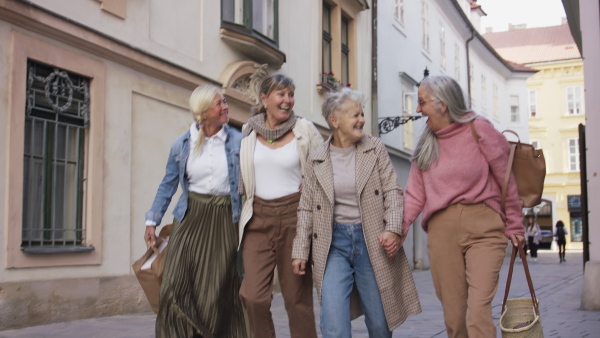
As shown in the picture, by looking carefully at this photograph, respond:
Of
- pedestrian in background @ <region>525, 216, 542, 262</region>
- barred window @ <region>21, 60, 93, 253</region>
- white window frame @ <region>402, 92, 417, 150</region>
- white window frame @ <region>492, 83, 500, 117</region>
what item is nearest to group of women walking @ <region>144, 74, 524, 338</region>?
barred window @ <region>21, 60, 93, 253</region>

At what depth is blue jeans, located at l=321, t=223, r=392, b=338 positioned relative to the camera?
15.2 feet

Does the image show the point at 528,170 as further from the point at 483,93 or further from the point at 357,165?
the point at 483,93

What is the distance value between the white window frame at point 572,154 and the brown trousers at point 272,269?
51.3 meters

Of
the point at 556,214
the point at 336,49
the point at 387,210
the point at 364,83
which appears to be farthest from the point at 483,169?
the point at 556,214

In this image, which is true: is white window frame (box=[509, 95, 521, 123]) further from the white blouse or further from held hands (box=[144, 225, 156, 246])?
held hands (box=[144, 225, 156, 246])

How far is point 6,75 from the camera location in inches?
318

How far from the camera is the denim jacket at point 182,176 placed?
5219 mm

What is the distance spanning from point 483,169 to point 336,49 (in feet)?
43.8

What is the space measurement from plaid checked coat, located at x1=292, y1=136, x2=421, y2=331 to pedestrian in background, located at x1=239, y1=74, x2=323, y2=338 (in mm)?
205

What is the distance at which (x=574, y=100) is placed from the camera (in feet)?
177

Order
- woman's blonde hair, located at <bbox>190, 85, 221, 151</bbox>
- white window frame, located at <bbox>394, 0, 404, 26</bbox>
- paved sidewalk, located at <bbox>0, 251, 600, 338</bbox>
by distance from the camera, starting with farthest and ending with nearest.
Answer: white window frame, located at <bbox>394, 0, 404, 26</bbox> → paved sidewalk, located at <bbox>0, 251, 600, 338</bbox> → woman's blonde hair, located at <bbox>190, 85, 221, 151</bbox>

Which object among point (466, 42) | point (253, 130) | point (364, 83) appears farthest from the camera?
point (466, 42)

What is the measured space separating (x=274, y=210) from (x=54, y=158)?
474 centimetres

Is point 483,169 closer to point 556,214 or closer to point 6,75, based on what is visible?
point 6,75
